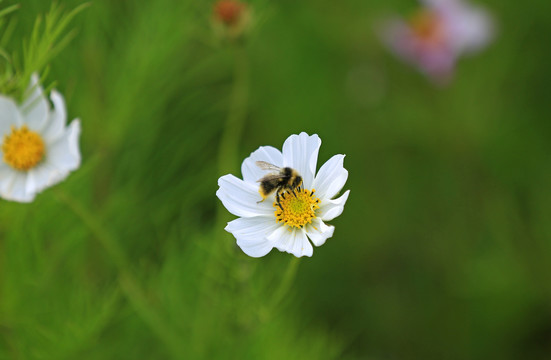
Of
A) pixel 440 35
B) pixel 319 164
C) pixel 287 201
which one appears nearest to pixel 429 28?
pixel 440 35

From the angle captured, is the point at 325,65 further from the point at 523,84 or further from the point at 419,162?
the point at 523,84

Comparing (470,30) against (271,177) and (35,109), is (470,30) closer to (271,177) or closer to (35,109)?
(271,177)

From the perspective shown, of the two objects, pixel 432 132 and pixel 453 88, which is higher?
pixel 453 88

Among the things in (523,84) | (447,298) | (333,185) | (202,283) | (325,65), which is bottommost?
(333,185)

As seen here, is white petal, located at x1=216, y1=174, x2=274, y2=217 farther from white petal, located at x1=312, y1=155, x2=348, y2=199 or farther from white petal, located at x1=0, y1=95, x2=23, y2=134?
white petal, located at x1=0, y1=95, x2=23, y2=134

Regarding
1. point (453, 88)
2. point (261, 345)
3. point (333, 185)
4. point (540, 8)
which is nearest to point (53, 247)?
point (261, 345)

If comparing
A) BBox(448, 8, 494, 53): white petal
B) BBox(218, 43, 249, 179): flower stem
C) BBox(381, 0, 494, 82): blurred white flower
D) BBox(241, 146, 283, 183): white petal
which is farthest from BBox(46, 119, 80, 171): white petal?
BBox(448, 8, 494, 53): white petal

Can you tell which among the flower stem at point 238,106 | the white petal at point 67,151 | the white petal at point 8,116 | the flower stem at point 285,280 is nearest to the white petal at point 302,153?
the flower stem at point 285,280
